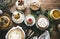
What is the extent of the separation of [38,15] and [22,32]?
0.98ft

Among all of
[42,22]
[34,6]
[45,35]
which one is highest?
[34,6]

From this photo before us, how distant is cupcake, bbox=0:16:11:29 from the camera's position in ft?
8.09

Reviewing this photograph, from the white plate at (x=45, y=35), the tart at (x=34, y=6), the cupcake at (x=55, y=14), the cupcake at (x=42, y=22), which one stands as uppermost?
the tart at (x=34, y=6)

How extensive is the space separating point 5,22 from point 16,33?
19cm

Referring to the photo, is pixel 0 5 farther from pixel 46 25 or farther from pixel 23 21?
pixel 46 25

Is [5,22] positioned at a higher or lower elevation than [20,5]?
lower

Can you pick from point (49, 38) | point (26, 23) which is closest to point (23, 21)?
point (26, 23)

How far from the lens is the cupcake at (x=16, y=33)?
246 cm

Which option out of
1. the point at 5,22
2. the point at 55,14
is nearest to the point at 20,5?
the point at 5,22

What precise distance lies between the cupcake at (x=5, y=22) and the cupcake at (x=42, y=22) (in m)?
0.35

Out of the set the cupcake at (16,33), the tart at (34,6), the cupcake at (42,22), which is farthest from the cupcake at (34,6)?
the cupcake at (16,33)

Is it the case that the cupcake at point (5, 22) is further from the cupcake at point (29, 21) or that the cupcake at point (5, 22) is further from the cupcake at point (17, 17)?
the cupcake at point (29, 21)

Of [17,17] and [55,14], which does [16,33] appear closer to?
[17,17]

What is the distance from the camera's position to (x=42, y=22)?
2.51 metres
